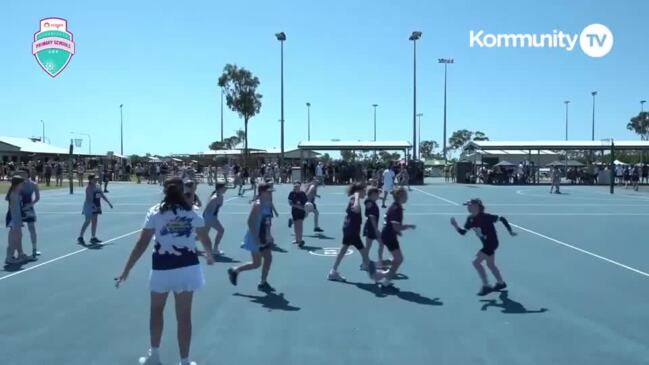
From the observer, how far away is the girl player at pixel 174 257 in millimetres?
4918

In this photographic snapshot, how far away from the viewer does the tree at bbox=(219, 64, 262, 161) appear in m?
55.4

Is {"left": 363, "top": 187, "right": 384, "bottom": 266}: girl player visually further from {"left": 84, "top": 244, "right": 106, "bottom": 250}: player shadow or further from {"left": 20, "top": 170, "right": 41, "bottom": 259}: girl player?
{"left": 84, "top": 244, "right": 106, "bottom": 250}: player shadow

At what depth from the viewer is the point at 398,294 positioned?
8.23 metres

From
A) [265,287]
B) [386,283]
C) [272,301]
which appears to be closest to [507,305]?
[386,283]

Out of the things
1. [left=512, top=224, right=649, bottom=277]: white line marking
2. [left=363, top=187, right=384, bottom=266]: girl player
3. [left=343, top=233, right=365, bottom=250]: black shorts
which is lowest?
[left=512, top=224, right=649, bottom=277]: white line marking

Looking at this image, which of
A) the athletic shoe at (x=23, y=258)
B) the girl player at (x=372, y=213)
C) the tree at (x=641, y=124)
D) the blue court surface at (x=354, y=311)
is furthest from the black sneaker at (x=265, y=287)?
the tree at (x=641, y=124)

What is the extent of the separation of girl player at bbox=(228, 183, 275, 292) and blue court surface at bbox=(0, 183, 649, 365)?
10.1 inches

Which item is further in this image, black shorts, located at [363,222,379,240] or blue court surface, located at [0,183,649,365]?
black shorts, located at [363,222,379,240]

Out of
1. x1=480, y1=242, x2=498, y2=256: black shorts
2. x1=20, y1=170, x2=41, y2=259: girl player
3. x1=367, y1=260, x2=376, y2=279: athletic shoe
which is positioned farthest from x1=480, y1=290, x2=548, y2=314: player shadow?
x1=20, y1=170, x2=41, y2=259: girl player

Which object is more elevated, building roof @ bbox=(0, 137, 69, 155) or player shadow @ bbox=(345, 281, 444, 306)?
building roof @ bbox=(0, 137, 69, 155)

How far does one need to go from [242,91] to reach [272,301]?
4916cm

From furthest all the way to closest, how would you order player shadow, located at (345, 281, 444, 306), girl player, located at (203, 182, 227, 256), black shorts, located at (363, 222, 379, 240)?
girl player, located at (203, 182, 227, 256)
black shorts, located at (363, 222, 379, 240)
player shadow, located at (345, 281, 444, 306)

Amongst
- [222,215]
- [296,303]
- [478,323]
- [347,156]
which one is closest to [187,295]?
[296,303]

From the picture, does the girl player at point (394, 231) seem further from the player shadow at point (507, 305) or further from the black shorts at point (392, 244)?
the player shadow at point (507, 305)
